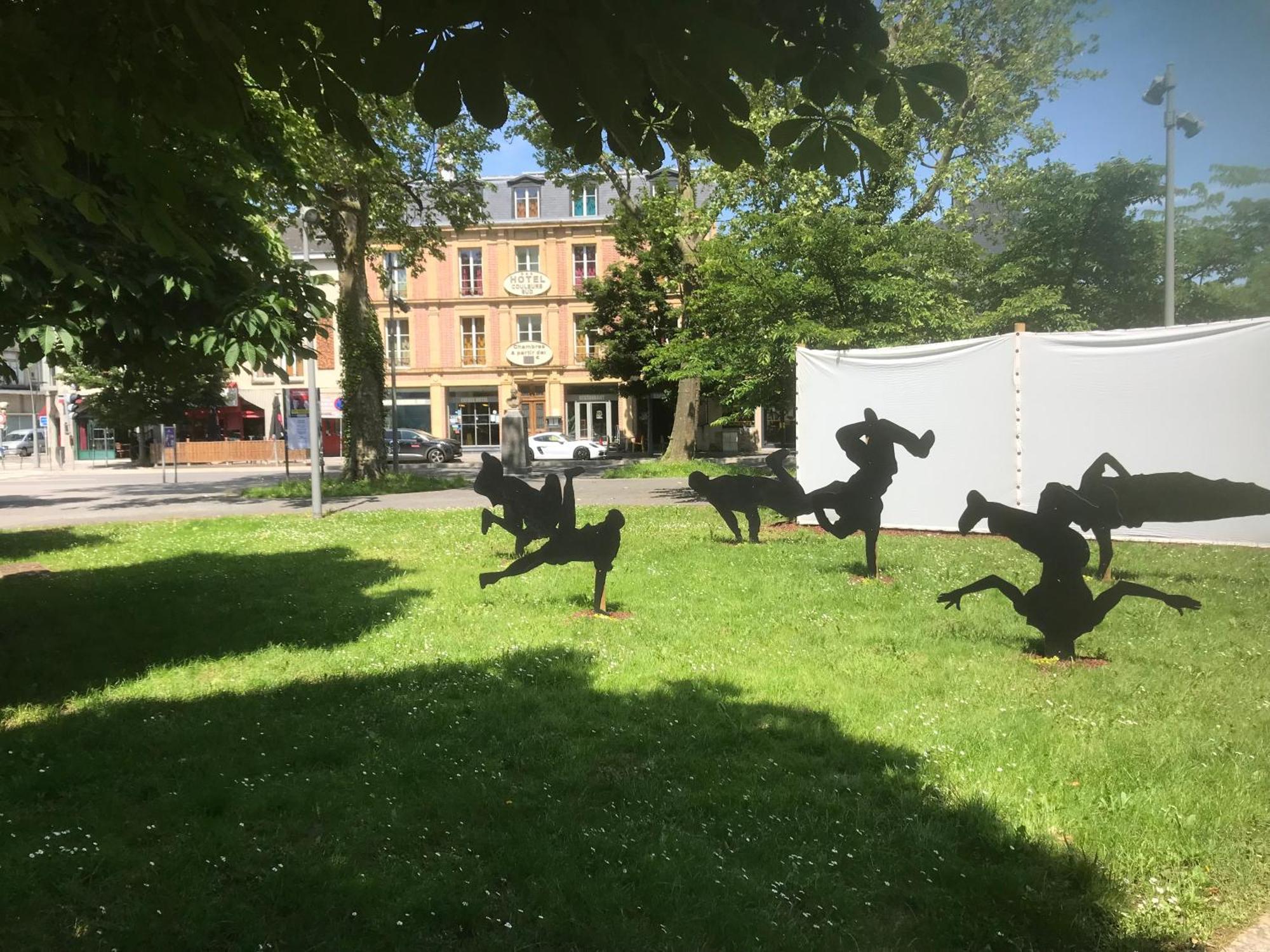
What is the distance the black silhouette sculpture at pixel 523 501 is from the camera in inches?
316

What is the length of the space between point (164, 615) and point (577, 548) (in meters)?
3.98

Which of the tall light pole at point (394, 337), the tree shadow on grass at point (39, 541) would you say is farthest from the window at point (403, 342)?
the tree shadow on grass at point (39, 541)

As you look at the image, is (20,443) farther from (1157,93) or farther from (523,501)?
(1157,93)

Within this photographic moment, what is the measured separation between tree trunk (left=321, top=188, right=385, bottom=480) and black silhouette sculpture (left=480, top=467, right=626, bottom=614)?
15106mm

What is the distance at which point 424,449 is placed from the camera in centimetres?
4084

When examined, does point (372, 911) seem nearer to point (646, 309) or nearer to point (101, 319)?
point (101, 319)

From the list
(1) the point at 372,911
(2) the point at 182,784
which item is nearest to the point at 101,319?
(2) the point at 182,784

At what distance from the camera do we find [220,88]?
2713 millimetres

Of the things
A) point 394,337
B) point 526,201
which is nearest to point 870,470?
point 394,337

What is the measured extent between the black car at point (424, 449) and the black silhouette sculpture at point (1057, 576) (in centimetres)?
3668

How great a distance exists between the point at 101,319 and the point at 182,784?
3.83 meters

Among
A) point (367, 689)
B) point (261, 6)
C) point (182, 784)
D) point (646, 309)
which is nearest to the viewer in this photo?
point (261, 6)

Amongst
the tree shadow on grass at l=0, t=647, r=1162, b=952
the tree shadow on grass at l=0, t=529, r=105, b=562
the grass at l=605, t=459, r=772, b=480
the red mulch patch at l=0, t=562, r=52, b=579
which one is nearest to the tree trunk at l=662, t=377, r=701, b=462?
the grass at l=605, t=459, r=772, b=480

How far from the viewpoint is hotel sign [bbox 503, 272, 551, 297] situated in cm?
4591
